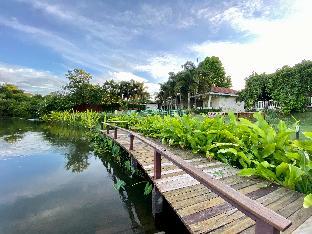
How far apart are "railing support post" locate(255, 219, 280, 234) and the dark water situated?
10.3 ft

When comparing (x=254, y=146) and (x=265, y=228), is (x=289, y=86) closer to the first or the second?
(x=254, y=146)

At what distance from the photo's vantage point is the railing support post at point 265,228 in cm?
147

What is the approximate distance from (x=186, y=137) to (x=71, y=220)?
3.38m

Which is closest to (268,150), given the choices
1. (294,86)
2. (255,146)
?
(255,146)

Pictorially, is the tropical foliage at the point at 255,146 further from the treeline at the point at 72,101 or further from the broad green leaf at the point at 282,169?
the treeline at the point at 72,101

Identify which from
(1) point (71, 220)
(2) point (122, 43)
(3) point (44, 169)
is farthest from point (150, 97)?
(1) point (71, 220)

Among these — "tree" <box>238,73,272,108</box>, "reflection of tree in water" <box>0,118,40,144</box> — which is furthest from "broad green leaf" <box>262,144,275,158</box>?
"tree" <box>238,73,272,108</box>

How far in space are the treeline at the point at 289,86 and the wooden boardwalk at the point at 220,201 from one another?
16531 mm

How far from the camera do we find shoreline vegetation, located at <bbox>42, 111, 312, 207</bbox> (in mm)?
3752

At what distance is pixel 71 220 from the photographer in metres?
4.84

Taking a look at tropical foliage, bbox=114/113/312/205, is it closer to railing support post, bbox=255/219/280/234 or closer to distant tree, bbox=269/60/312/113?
railing support post, bbox=255/219/280/234

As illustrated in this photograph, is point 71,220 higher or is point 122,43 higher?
point 122,43

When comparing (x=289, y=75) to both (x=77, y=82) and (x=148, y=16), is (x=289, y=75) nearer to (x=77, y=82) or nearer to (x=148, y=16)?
(x=148, y=16)

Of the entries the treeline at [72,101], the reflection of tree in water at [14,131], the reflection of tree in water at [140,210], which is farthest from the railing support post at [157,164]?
the treeline at [72,101]
